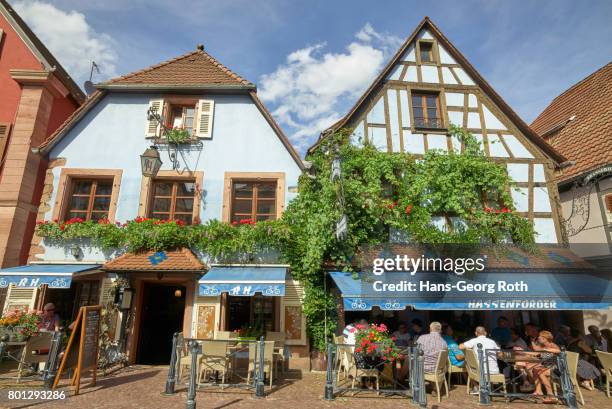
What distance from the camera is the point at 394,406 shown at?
598cm

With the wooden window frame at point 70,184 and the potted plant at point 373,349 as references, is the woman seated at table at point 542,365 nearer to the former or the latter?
the potted plant at point 373,349

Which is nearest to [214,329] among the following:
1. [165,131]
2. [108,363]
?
[108,363]

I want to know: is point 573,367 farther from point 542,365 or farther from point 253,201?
point 253,201

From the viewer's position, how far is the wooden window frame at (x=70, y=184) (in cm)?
946

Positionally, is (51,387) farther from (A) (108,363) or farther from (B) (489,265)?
(B) (489,265)

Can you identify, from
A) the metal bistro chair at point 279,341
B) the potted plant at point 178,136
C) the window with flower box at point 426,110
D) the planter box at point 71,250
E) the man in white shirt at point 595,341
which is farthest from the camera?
the window with flower box at point 426,110

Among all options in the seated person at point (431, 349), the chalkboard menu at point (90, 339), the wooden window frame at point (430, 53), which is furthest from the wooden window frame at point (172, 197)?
the wooden window frame at point (430, 53)

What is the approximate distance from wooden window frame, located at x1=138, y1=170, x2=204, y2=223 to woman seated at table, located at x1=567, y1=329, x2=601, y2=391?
9.46 m

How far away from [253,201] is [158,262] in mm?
2909

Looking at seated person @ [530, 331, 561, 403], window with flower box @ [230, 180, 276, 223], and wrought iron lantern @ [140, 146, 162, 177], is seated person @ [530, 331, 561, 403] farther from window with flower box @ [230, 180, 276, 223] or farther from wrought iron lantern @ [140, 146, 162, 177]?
wrought iron lantern @ [140, 146, 162, 177]

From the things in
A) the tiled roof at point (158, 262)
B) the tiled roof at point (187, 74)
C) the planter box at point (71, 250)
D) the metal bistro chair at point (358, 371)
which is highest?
the tiled roof at point (187, 74)

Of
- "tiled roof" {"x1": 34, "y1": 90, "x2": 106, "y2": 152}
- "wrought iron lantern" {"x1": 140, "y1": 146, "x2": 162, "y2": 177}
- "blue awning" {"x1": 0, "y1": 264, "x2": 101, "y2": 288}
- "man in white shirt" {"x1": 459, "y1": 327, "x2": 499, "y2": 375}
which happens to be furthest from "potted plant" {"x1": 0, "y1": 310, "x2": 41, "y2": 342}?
"man in white shirt" {"x1": 459, "y1": 327, "x2": 499, "y2": 375}

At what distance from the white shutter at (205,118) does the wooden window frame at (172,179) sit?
121 cm

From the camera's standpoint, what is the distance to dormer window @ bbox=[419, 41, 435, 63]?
11.2m
